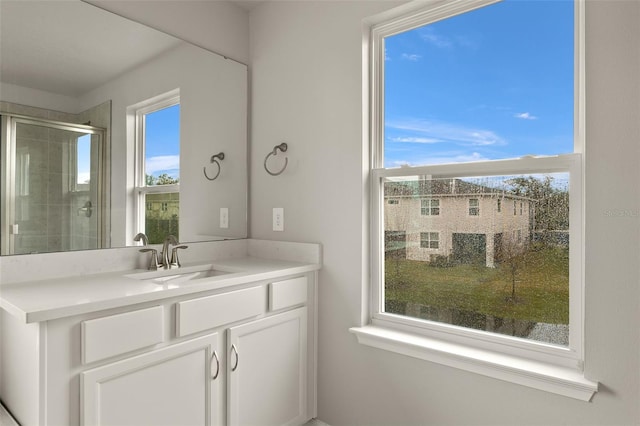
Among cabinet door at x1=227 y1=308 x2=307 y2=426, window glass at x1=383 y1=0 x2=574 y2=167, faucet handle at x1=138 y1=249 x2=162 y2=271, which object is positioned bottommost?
cabinet door at x1=227 y1=308 x2=307 y2=426

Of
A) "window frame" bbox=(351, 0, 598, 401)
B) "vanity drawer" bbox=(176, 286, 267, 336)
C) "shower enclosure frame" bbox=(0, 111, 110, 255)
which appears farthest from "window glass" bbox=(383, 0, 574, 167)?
"shower enclosure frame" bbox=(0, 111, 110, 255)

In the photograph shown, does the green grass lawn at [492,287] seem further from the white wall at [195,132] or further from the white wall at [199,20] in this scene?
the white wall at [199,20]

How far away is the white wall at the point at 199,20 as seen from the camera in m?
1.89

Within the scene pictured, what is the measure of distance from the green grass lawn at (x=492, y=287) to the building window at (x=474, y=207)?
229 mm

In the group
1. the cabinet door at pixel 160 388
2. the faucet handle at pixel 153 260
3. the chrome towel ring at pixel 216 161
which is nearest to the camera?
the cabinet door at pixel 160 388

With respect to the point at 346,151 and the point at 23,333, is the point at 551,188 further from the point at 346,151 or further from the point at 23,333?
the point at 23,333

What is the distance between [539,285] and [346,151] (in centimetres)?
104

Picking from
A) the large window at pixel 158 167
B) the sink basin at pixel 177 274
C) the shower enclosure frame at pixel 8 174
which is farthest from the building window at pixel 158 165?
the shower enclosure frame at pixel 8 174

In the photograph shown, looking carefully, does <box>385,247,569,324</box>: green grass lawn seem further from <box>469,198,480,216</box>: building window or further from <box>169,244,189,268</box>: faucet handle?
<box>169,244,189,268</box>: faucet handle

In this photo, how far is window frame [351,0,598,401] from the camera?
1.42 metres

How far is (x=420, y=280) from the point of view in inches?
71.9

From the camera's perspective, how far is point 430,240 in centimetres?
181

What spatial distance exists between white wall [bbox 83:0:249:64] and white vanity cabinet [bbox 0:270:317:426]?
1379 mm

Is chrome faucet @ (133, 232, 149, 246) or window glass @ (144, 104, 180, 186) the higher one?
window glass @ (144, 104, 180, 186)
